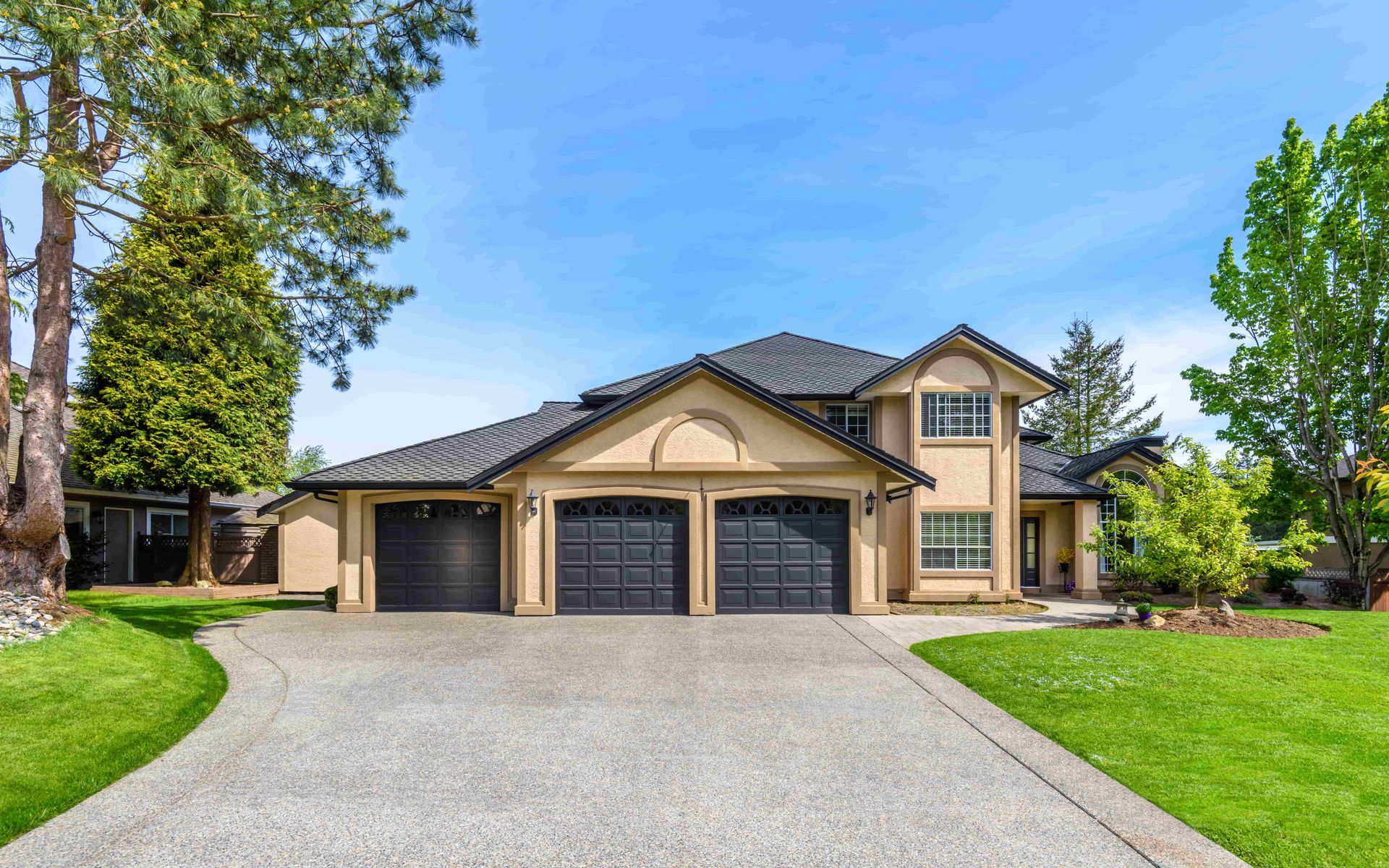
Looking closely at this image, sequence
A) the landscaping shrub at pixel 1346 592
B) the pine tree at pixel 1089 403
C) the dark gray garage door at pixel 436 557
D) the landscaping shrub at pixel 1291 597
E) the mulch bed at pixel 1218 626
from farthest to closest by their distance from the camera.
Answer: the pine tree at pixel 1089 403 → the landscaping shrub at pixel 1291 597 → the landscaping shrub at pixel 1346 592 → the dark gray garage door at pixel 436 557 → the mulch bed at pixel 1218 626

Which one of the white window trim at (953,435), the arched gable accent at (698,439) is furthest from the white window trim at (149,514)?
the white window trim at (953,435)

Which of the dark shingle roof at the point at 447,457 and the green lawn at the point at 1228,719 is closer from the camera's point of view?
the green lawn at the point at 1228,719

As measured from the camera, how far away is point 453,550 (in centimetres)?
1586

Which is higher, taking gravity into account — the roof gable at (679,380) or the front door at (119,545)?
the roof gable at (679,380)

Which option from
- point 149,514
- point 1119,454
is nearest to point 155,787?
point 1119,454

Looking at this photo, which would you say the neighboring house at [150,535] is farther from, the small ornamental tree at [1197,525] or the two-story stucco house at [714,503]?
the small ornamental tree at [1197,525]

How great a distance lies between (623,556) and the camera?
49.3ft

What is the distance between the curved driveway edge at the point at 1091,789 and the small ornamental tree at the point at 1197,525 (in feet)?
22.6

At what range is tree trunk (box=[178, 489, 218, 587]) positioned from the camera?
22000mm

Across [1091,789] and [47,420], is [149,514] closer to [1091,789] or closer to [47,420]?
[47,420]

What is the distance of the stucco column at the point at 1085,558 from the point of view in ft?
61.7

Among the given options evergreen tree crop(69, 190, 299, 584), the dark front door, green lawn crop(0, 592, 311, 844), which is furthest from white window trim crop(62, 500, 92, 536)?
the dark front door

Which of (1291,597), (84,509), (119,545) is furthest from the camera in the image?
(119,545)

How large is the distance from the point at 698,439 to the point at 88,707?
10.4 metres
